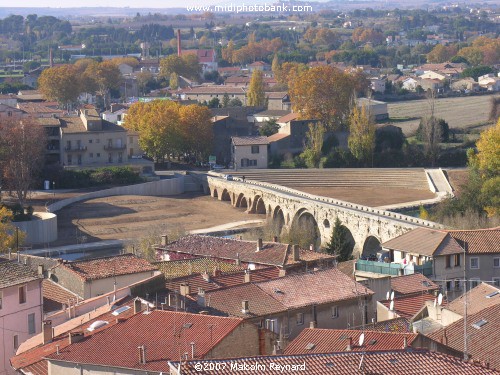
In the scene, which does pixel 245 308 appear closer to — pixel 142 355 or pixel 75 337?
pixel 75 337

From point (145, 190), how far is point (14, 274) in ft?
159

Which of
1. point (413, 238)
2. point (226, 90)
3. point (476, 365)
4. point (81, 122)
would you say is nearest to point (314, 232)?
point (413, 238)

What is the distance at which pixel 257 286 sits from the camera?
30297mm

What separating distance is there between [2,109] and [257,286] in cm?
7045

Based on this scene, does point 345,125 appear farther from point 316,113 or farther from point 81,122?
point 81,122

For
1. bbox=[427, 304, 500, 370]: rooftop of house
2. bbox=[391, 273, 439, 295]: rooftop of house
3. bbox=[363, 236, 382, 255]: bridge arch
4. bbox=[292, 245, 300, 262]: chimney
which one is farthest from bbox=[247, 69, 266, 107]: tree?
bbox=[427, 304, 500, 370]: rooftop of house

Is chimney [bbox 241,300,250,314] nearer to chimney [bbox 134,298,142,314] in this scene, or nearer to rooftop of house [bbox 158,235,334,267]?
chimney [bbox 134,298,142,314]

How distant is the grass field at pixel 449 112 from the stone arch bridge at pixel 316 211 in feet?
77.0

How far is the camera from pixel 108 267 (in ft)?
116

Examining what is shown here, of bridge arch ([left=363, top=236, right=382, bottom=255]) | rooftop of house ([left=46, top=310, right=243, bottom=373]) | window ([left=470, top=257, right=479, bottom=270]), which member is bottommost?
bridge arch ([left=363, top=236, right=382, bottom=255])

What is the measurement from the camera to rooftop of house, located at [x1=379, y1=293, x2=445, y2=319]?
3039 centimetres

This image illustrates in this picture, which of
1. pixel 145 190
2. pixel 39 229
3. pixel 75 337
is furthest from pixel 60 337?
pixel 145 190

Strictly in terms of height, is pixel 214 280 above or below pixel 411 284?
above

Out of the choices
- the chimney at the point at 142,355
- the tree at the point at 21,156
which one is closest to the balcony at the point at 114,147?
the tree at the point at 21,156
